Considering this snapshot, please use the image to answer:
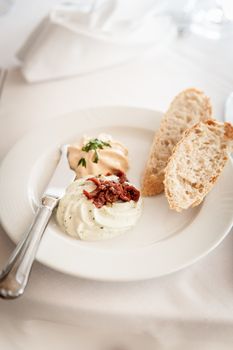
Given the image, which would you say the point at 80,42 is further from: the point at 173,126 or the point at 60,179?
the point at 60,179

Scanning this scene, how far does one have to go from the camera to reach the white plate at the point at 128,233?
136 cm

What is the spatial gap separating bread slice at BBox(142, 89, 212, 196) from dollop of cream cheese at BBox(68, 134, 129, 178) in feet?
0.36

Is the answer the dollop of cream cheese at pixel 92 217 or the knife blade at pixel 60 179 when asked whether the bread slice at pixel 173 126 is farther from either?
the knife blade at pixel 60 179

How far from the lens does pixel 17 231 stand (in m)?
1.46

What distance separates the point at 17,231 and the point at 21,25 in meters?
1.84

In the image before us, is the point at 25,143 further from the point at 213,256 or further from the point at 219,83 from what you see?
the point at 219,83

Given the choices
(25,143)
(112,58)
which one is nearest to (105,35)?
(112,58)

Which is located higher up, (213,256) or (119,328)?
(213,256)

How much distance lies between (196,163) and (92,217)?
1.54 ft

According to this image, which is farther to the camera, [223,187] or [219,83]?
[219,83]

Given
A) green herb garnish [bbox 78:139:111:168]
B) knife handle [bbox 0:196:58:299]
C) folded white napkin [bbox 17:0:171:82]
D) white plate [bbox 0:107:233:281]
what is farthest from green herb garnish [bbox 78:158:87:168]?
folded white napkin [bbox 17:0:171:82]

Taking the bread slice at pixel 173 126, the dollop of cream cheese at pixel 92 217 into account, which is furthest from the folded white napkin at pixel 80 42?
the dollop of cream cheese at pixel 92 217

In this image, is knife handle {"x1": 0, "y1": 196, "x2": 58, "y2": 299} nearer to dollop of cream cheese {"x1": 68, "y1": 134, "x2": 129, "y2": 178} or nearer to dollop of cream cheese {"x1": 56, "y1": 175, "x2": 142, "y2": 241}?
dollop of cream cheese {"x1": 56, "y1": 175, "x2": 142, "y2": 241}

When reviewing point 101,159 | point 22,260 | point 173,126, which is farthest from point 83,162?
point 22,260
